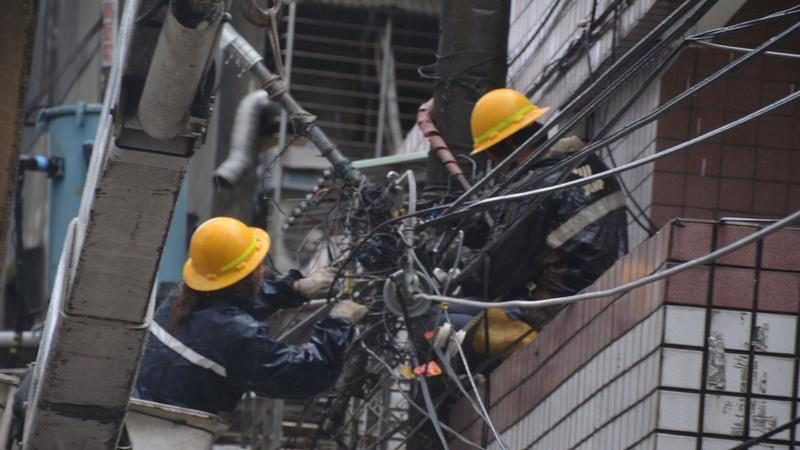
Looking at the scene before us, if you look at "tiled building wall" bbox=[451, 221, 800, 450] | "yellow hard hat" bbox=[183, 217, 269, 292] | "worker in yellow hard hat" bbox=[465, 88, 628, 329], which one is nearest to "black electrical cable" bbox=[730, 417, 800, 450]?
"tiled building wall" bbox=[451, 221, 800, 450]

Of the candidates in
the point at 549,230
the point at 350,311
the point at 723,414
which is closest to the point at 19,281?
the point at 350,311

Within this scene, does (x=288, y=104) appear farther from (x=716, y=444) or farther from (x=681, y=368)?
(x=716, y=444)

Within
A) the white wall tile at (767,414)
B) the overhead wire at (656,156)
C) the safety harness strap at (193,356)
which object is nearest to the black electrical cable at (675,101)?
the overhead wire at (656,156)

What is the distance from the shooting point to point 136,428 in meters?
8.14

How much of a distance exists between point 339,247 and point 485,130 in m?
1.57

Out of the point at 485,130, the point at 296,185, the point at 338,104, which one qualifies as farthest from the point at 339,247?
the point at 338,104

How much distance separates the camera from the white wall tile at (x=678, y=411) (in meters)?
6.53

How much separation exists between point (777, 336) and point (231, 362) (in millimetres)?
3315

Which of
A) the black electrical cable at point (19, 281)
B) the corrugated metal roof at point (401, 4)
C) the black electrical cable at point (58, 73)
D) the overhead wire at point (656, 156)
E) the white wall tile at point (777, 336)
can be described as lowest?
the black electrical cable at point (19, 281)

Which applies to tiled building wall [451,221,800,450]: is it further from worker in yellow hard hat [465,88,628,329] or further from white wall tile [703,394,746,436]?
worker in yellow hard hat [465,88,628,329]

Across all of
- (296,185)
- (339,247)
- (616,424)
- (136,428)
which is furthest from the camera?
(296,185)

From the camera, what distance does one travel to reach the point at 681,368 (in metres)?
6.54

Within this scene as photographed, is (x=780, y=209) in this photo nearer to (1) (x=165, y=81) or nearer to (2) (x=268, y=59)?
(1) (x=165, y=81)

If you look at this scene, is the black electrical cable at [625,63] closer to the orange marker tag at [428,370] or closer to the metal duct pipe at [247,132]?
the orange marker tag at [428,370]
